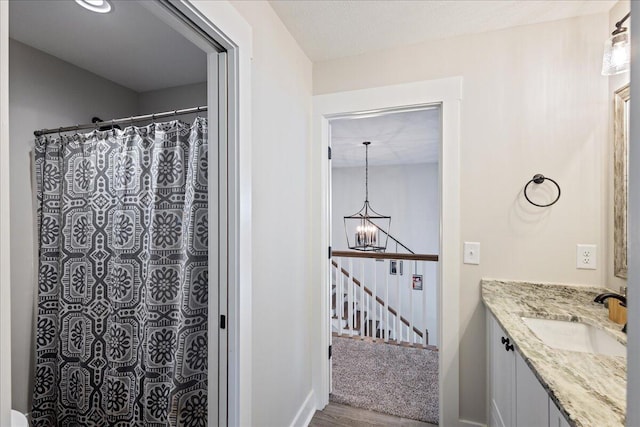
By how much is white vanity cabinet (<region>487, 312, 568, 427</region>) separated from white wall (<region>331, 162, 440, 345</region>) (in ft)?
13.0

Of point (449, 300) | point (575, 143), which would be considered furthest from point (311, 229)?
point (575, 143)

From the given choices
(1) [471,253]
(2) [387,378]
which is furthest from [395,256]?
(1) [471,253]

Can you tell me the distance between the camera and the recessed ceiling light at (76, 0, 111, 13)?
149 centimetres

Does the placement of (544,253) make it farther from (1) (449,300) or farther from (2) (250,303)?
(2) (250,303)

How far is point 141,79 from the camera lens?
234cm

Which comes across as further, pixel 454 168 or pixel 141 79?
pixel 141 79

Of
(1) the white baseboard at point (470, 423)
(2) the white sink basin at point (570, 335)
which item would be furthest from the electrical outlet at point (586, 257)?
(1) the white baseboard at point (470, 423)

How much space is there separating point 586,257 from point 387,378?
169 centimetres

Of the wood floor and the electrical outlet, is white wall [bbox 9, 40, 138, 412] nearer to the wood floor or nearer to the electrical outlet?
the wood floor

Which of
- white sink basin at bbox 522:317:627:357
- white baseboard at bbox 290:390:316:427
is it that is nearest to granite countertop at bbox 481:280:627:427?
white sink basin at bbox 522:317:627:357

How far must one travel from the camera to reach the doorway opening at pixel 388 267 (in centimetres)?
233


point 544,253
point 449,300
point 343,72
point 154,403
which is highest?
point 343,72

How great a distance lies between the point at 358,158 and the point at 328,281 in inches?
144

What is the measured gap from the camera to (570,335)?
137 centimetres
